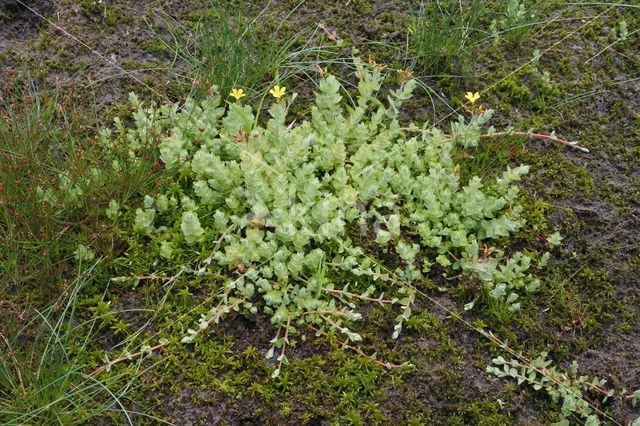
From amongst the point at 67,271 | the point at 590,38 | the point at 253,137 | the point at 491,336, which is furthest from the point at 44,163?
the point at 590,38

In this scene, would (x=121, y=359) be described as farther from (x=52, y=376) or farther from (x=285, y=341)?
(x=285, y=341)

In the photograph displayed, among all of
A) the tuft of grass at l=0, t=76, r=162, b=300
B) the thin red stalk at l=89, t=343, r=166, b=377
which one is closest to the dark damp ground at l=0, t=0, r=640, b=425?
the thin red stalk at l=89, t=343, r=166, b=377

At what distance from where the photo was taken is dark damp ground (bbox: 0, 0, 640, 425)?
8.86ft

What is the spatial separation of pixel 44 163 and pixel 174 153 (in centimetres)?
62

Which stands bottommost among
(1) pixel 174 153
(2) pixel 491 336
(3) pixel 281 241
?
(2) pixel 491 336

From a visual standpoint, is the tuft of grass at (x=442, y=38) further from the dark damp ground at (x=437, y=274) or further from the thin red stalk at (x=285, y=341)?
the thin red stalk at (x=285, y=341)

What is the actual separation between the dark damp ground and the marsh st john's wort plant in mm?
120

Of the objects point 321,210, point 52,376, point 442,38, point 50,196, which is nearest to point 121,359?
point 52,376

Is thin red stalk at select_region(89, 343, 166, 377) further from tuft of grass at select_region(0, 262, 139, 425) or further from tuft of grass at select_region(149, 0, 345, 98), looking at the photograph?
tuft of grass at select_region(149, 0, 345, 98)

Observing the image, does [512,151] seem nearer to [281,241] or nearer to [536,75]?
[536,75]

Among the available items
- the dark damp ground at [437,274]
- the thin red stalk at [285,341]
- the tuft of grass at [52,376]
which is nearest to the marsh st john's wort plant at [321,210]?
the thin red stalk at [285,341]

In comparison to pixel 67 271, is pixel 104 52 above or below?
above

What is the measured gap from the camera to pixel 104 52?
13.1 feet

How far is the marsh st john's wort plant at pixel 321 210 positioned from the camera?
2.95 metres
